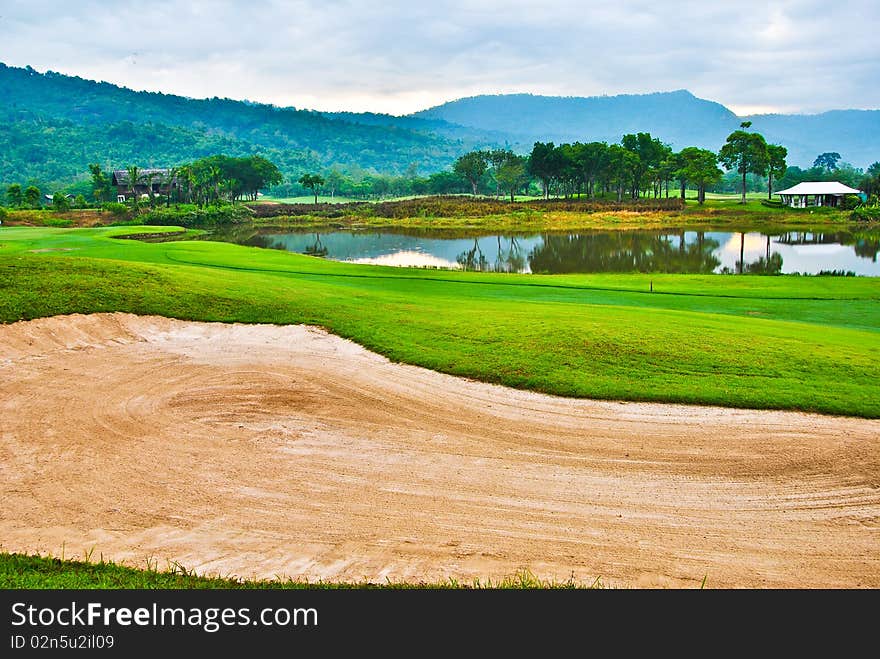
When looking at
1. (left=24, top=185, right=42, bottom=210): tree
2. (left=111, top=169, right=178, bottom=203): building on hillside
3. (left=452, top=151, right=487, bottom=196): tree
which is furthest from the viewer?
(left=452, top=151, right=487, bottom=196): tree

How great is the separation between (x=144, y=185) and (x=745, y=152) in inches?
4191

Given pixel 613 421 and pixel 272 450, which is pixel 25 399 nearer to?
pixel 272 450

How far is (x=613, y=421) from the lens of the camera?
13.1m

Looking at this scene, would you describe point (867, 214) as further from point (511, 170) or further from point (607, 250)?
point (511, 170)

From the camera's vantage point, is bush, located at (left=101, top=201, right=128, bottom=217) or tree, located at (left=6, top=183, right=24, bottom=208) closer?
tree, located at (left=6, top=183, right=24, bottom=208)

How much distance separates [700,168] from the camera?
113125 mm

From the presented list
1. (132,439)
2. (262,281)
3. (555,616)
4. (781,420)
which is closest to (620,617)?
(555,616)

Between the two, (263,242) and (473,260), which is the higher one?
(263,242)

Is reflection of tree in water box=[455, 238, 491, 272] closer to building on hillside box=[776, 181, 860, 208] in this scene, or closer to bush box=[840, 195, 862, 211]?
bush box=[840, 195, 862, 211]

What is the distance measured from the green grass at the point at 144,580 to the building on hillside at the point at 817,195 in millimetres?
114465

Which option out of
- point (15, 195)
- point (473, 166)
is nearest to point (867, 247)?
point (15, 195)

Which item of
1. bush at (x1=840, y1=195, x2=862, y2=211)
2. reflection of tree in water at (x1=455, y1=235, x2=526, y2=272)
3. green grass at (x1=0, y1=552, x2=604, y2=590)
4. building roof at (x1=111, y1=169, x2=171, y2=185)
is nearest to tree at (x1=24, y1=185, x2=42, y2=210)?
building roof at (x1=111, y1=169, x2=171, y2=185)

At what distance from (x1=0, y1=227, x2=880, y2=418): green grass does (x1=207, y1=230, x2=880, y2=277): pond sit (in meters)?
14.7

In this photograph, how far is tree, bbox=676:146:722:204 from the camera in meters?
109
